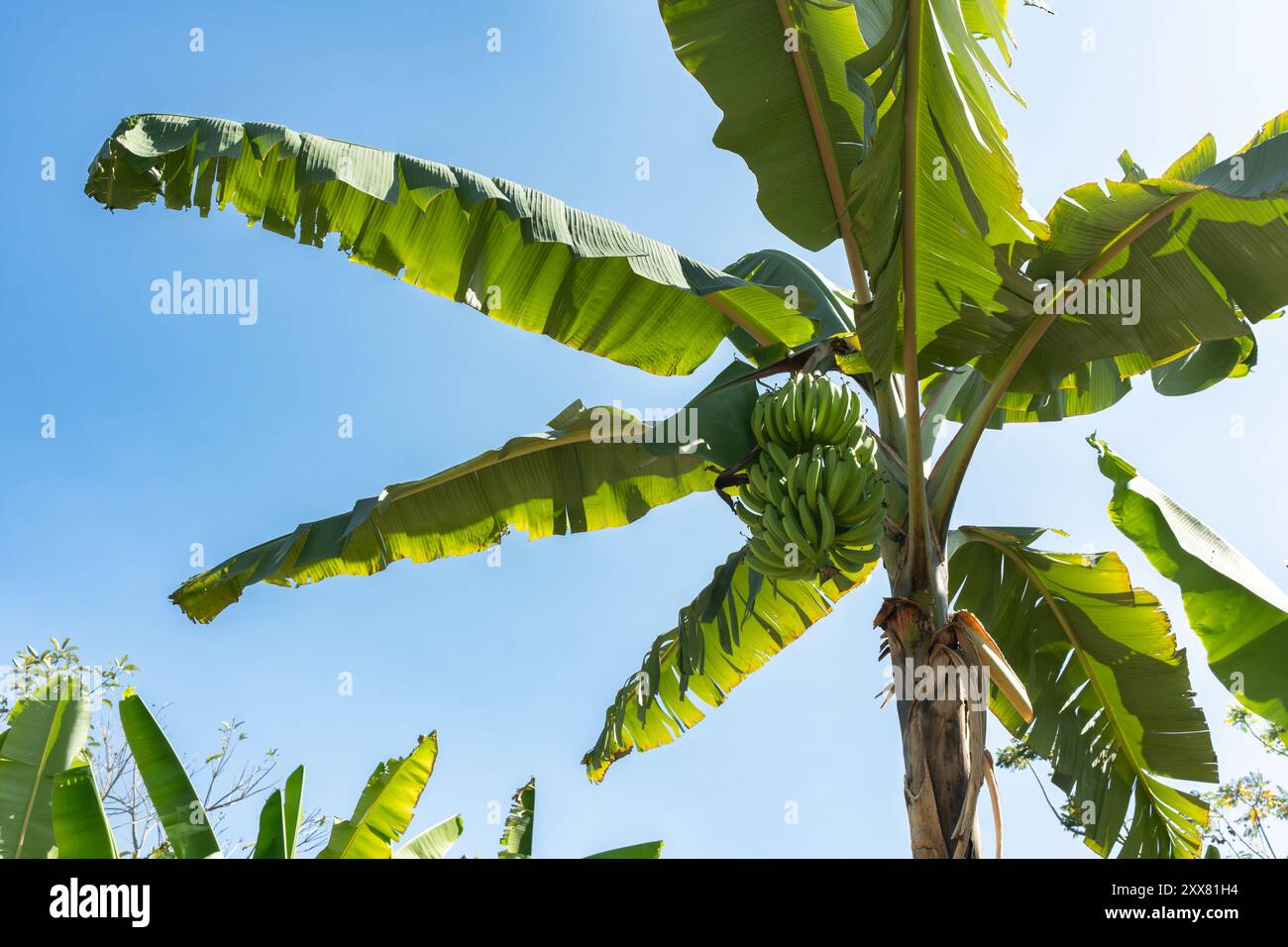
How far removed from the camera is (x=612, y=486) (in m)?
3.92

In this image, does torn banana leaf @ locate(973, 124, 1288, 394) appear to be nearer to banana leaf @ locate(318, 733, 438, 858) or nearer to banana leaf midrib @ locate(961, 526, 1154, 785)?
banana leaf midrib @ locate(961, 526, 1154, 785)

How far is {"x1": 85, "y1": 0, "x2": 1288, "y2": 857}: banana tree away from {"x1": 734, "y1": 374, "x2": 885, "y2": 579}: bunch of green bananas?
1cm

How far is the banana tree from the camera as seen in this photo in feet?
8.84

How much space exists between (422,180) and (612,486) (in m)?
1.55

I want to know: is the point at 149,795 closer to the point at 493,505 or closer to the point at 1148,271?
the point at 493,505

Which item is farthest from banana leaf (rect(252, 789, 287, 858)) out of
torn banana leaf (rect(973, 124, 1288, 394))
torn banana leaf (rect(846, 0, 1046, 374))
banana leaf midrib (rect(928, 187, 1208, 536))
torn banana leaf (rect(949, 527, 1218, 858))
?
torn banana leaf (rect(949, 527, 1218, 858))

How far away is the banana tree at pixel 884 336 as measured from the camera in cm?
269

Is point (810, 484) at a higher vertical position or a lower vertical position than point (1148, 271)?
lower

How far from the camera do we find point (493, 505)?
3832 millimetres

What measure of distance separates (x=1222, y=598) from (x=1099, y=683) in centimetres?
73

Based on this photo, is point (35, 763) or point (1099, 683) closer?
point (35, 763)

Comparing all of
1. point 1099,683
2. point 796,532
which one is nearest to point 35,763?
point 796,532
